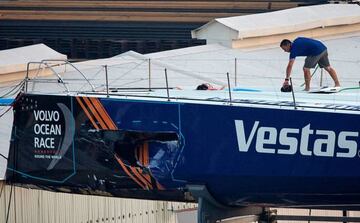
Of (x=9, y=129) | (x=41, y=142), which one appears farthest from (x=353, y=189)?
(x=9, y=129)

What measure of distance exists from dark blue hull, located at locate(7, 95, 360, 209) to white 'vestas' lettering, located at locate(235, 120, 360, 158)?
0.04 ft

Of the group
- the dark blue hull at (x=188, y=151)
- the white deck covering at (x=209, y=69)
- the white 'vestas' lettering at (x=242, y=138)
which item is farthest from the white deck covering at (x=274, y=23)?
the white 'vestas' lettering at (x=242, y=138)

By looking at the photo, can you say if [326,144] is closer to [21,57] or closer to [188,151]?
[188,151]

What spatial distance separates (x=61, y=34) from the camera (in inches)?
1391

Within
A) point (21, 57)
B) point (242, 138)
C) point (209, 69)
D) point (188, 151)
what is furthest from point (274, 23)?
point (242, 138)

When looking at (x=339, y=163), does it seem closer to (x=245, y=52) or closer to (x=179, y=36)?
(x=245, y=52)

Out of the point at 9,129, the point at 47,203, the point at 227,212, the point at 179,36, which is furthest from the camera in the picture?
the point at 179,36

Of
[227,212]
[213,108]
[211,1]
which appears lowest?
[227,212]

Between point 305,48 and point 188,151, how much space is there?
7.71ft

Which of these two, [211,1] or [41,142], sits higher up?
[211,1]

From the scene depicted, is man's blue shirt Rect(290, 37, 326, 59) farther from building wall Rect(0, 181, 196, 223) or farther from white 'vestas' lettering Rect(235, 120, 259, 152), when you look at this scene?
building wall Rect(0, 181, 196, 223)

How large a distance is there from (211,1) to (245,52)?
9481 mm

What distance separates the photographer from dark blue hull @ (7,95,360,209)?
16438 mm

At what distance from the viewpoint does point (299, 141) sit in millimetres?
16469
